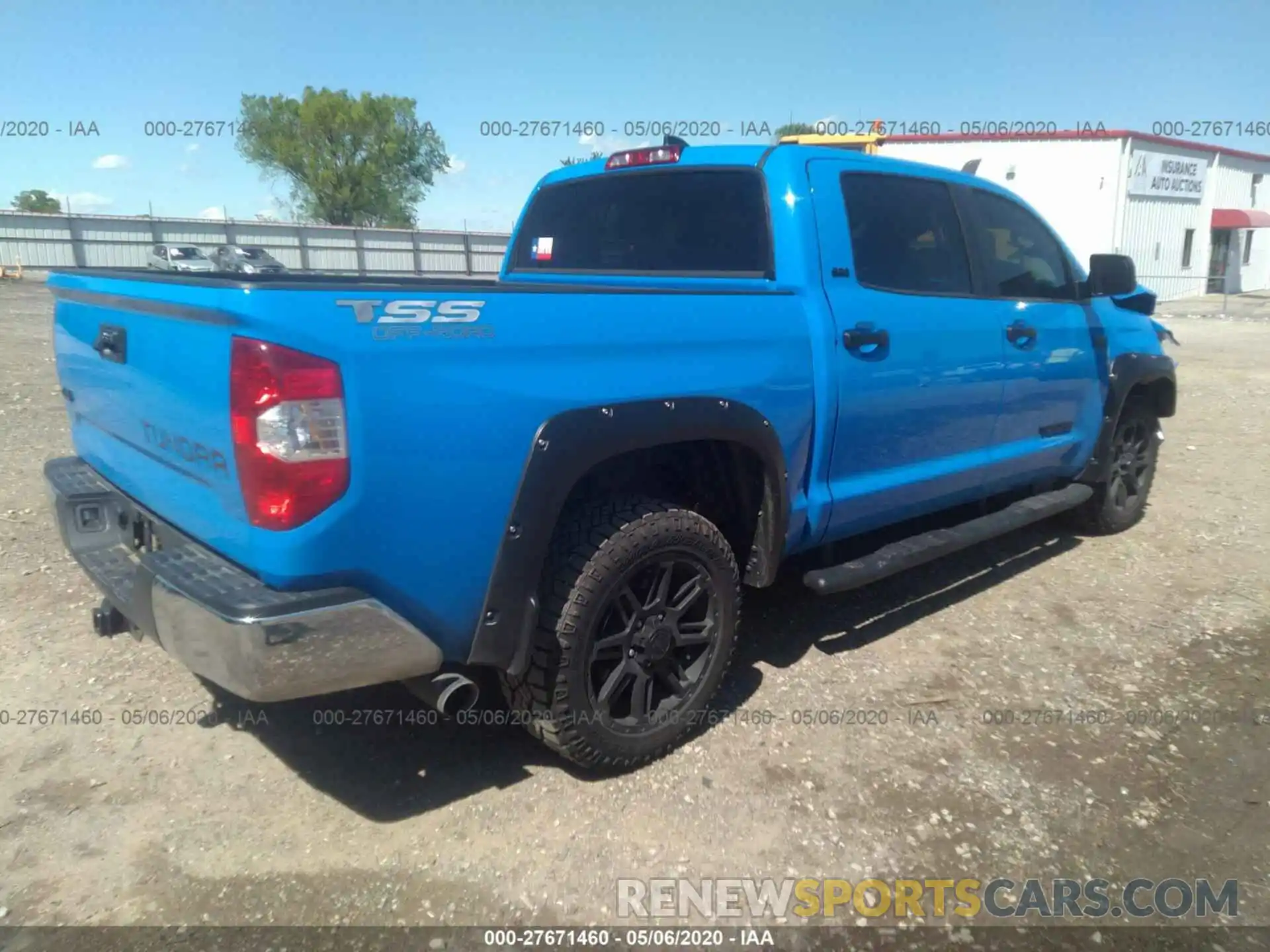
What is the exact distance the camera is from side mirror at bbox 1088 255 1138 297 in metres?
4.50

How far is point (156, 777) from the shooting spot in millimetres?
2889

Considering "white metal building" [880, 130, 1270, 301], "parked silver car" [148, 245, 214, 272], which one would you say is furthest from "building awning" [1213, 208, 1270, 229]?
"parked silver car" [148, 245, 214, 272]

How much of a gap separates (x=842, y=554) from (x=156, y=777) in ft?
9.31

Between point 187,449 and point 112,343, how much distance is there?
546mm

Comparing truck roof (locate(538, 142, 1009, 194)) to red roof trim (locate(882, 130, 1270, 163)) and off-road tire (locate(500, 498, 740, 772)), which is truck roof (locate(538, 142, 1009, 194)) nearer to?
off-road tire (locate(500, 498, 740, 772))

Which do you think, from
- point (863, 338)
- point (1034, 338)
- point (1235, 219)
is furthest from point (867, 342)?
point (1235, 219)

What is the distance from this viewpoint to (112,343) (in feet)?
8.59

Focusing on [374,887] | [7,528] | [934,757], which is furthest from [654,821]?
[7,528]

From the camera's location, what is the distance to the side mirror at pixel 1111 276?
450 centimetres

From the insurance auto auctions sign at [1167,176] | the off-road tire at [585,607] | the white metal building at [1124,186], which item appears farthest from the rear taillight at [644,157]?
the insurance auto auctions sign at [1167,176]

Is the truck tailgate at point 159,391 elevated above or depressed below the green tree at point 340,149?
below

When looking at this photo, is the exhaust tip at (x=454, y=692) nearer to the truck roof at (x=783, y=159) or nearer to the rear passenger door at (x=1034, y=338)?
the truck roof at (x=783, y=159)

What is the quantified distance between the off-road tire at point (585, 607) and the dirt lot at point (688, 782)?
19 centimetres

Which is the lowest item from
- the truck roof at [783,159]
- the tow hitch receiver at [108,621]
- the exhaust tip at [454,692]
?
the exhaust tip at [454,692]
